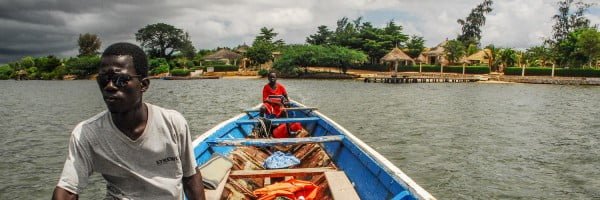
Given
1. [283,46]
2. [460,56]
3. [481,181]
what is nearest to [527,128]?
[481,181]

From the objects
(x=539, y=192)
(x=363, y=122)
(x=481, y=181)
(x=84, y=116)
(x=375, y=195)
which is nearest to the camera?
(x=375, y=195)

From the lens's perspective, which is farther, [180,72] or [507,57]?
[180,72]

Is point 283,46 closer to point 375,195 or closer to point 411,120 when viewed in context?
point 411,120

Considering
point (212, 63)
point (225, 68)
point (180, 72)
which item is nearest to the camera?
point (180, 72)

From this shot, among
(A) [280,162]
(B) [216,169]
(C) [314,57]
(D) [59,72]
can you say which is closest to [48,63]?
(D) [59,72]

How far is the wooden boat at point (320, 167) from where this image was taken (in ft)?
14.1

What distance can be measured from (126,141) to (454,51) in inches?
2763

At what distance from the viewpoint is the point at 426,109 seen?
87.1ft

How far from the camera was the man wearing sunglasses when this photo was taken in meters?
2.09

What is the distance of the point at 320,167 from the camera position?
652 cm

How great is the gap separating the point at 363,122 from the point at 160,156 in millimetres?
18632

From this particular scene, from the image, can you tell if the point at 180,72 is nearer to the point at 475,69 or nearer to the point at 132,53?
the point at 475,69

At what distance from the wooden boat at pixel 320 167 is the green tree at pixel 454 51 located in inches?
2472

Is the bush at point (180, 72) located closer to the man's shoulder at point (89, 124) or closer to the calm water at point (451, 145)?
the calm water at point (451, 145)
